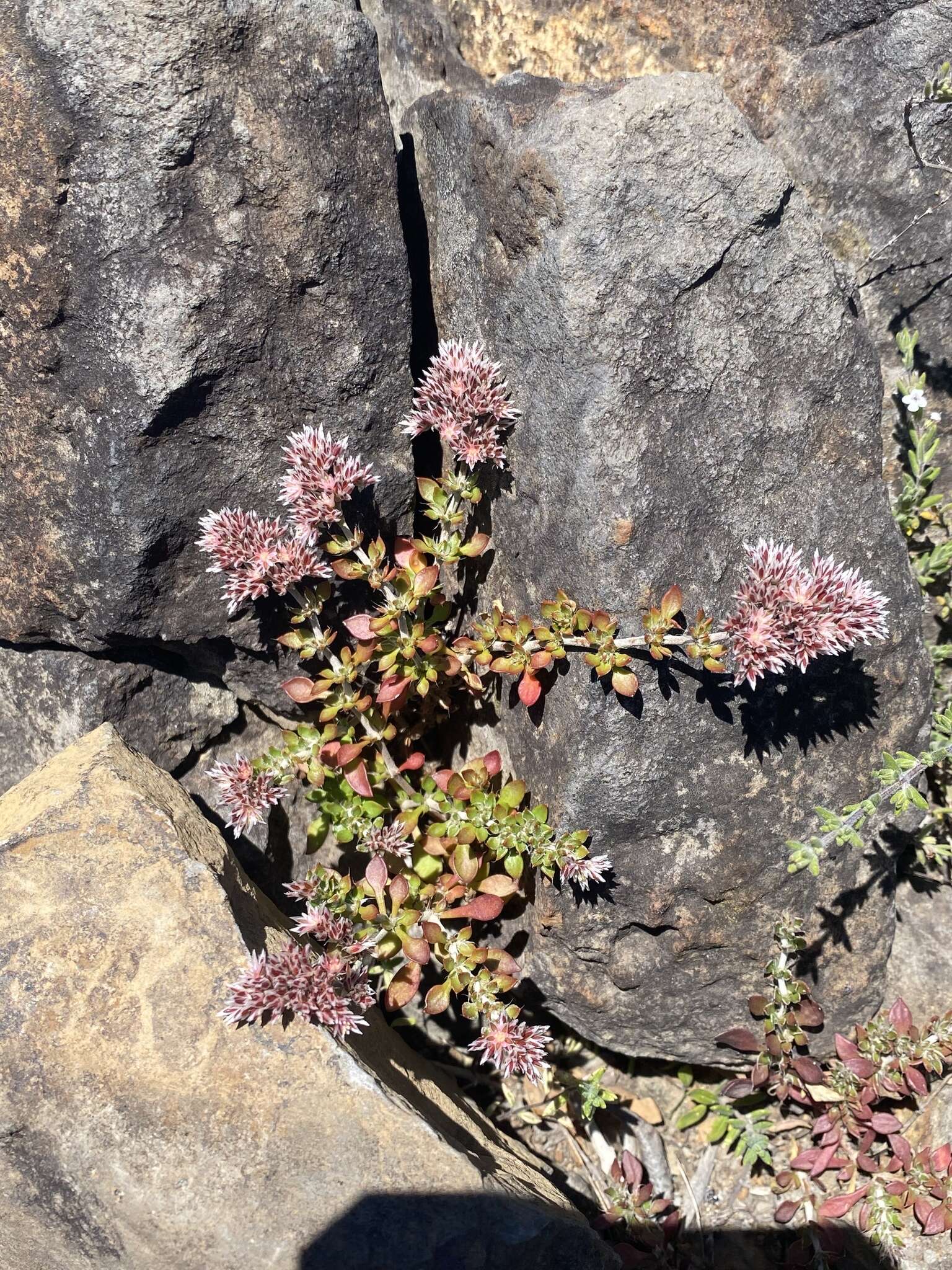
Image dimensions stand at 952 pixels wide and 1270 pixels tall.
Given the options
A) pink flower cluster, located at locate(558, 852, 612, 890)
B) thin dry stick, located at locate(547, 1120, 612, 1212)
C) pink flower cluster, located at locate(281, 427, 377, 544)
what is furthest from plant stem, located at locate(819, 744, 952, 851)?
pink flower cluster, located at locate(281, 427, 377, 544)

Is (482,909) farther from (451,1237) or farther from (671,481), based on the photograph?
(671,481)

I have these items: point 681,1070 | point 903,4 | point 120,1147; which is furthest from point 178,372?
point 681,1070

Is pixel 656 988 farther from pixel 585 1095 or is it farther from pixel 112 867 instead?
pixel 112 867

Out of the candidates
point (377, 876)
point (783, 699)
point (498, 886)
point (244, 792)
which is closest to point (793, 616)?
point (783, 699)

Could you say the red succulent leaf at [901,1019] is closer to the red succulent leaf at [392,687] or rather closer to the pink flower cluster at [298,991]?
the pink flower cluster at [298,991]

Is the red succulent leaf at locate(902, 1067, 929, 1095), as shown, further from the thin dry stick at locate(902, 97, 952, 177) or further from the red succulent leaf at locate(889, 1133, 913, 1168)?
the thin dry stick at locate(902, 97, 952, 177)

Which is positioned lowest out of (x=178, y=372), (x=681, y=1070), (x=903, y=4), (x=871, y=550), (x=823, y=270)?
(x=681, y=1070)

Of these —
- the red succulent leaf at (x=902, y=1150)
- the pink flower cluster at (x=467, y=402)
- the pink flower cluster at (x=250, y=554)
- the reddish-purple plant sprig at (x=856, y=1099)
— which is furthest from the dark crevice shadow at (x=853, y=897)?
the pink flower cluster at (x=250, y=554)
